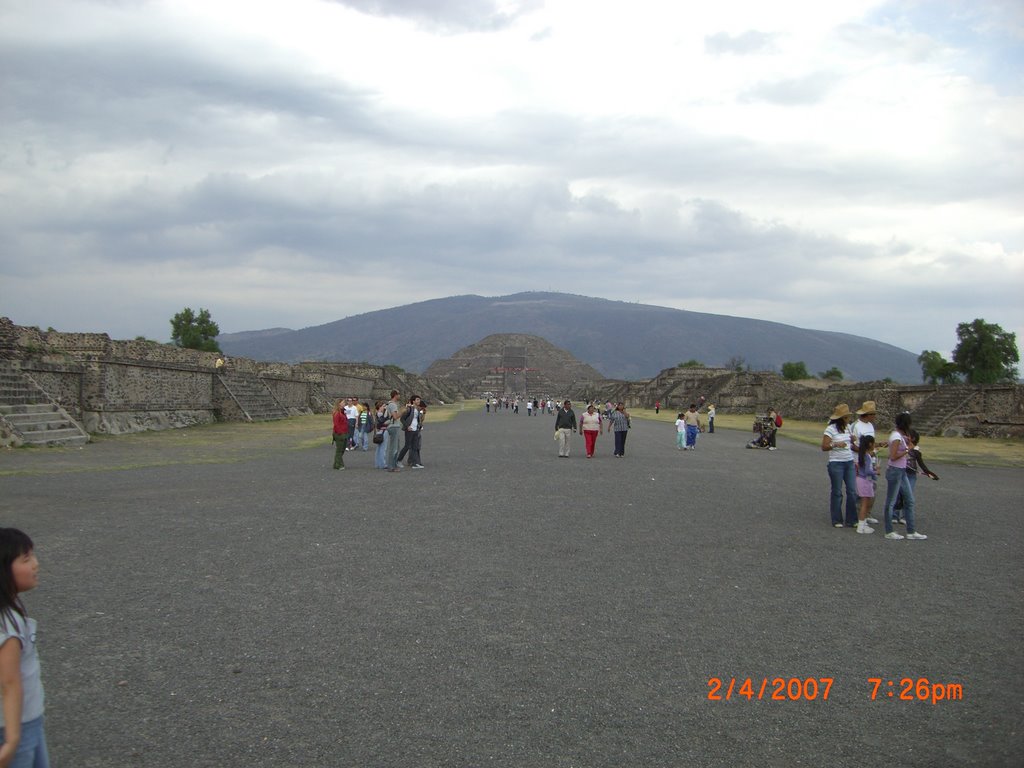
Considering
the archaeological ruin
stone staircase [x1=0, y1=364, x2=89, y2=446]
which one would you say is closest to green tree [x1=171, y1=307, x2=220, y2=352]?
the archaeological ruin

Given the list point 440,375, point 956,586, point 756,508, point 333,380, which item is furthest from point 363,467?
point 440,375

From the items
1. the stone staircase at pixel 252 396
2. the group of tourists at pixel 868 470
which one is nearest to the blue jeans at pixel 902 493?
the group of tourists at pixel 868 470

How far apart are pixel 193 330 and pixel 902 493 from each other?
76266 mm

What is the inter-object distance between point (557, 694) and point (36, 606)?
3.80 meters

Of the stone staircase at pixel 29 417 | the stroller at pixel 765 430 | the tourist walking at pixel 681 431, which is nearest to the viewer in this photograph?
the stone staircase at pixel 29 417

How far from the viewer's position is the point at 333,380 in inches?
1989

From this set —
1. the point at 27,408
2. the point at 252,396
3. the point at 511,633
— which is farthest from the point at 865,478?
the point at 252,396

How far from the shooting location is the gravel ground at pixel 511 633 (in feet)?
12.1

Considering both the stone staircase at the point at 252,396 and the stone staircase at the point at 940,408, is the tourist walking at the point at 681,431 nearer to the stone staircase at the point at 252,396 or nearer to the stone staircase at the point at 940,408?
the stone staircase at the point at 940,408

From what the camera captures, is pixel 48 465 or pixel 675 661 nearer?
pixel 675 661

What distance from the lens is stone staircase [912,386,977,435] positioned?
30.0 metres

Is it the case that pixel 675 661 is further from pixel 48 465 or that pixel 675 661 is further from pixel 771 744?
pixel 48 465

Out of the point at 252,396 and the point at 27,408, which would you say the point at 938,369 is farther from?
the point at 27,408

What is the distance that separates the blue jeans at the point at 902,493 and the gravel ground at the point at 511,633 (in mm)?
354
